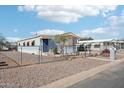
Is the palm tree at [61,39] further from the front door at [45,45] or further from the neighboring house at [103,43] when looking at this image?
the neighboring house at [103,43]

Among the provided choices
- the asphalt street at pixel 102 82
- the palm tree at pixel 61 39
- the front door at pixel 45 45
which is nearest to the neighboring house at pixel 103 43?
the front door at pixel 45 45

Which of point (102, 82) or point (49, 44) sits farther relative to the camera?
point (49, 44)

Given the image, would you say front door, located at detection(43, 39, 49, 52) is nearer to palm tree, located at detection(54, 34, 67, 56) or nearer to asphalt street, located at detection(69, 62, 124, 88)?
palm tree, located at detection(54, 34, 67, 56)

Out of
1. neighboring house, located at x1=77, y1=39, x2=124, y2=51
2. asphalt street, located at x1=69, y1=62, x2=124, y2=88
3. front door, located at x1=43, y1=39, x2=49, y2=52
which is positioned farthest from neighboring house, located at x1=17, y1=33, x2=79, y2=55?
asphalt street, located at x1=69, y1=62, x2=124, y2=88

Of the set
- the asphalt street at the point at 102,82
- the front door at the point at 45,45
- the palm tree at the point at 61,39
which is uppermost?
the palm tree at the point at 61,39

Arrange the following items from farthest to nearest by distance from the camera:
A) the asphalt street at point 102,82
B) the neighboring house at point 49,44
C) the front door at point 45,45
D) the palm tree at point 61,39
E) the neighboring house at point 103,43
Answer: the neighboring house at point 103,43
the front door at point 45,45
the neighboring house at point 49,44
the palm tree at point 61,39
the asphalt street at point 102,82

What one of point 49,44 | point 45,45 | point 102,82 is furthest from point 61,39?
point 102,82

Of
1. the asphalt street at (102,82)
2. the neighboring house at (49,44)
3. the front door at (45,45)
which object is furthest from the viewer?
the front door at (45,45)

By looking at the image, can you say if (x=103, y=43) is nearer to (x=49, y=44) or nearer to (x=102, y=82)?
(x=49, y=44)

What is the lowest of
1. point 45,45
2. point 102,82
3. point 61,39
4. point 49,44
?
point 102,82

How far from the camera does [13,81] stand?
1131cm

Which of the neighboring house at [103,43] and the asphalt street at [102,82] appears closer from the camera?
the asphalt street at [102,82]

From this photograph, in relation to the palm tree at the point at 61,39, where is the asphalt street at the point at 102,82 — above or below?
below

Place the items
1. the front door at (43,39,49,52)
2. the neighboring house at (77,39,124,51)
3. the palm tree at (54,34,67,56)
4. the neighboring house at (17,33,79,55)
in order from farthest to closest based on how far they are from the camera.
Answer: the neighboring house at (77,39,124,51) → the front door at (43,39,49,52) → the neighboring house at (17,33,79,55) → the palm tree at (54,34,67,56)
